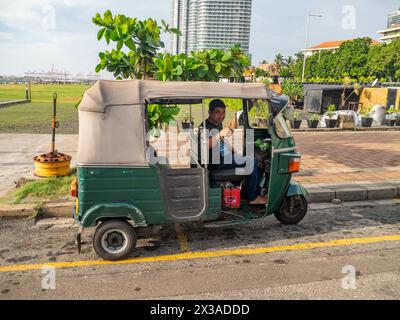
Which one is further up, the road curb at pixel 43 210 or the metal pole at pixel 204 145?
the metal pole at pixel 204 145

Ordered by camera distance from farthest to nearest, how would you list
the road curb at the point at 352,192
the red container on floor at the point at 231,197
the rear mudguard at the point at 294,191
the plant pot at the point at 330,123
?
the plant pot at the point at 330,123 < the road curb at the point at 352,192 < the rear mudguard at the point at 294,191 < the red container on floor at the point at 231,197

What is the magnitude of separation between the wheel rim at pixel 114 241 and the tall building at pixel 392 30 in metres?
115

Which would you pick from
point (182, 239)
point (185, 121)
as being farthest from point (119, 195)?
point (185, 121)

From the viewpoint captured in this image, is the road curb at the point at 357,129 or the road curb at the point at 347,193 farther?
the road curb at the point at 357,129

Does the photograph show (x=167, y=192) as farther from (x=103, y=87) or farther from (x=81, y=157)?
(x=103, y=87)

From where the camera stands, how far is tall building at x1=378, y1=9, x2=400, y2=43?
108488mm

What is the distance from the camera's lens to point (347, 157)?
31.7 feet

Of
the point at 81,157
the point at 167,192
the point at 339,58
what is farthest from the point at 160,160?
the point at 339,58

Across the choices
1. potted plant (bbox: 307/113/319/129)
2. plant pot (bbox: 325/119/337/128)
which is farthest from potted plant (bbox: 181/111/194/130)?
plant pot (bbox: 325/119/337/128)

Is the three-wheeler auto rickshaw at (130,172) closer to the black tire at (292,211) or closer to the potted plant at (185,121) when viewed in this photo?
the potted plant at (185,121)

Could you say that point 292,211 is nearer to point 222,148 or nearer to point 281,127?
point 281,127

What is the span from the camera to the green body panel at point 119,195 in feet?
12.6

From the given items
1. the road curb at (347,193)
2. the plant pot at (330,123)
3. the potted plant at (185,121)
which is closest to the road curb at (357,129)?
the plant pot at (330,123)

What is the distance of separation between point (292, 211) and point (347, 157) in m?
5.40
